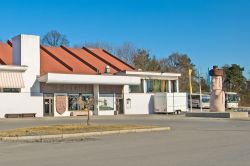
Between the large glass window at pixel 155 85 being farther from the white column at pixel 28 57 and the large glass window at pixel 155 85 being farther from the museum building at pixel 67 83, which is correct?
the white column at pixel 28 57

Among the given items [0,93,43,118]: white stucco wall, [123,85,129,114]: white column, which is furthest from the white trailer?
[0,93,43,118]: white stucco wall

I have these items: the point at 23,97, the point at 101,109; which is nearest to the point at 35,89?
the point at 23,97

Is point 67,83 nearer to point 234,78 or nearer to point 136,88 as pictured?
point 136,88

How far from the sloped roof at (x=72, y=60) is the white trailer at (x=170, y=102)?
6.38 metres

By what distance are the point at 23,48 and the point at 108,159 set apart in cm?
3702

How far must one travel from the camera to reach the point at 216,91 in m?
42.8

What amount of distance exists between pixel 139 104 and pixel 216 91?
14451mm

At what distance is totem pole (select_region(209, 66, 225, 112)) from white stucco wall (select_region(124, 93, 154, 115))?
13.2 m

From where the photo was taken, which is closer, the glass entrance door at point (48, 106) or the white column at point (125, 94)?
the glass entrance door at point (48, 106)

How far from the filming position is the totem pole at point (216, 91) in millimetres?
42856

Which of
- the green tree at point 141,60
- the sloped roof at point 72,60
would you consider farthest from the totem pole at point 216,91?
the green tree at point 141,60

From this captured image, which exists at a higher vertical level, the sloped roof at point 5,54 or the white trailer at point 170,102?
the sloped roof at point 5,54

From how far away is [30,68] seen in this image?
47062 millimetres

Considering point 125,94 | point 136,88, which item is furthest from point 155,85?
point 125,94
